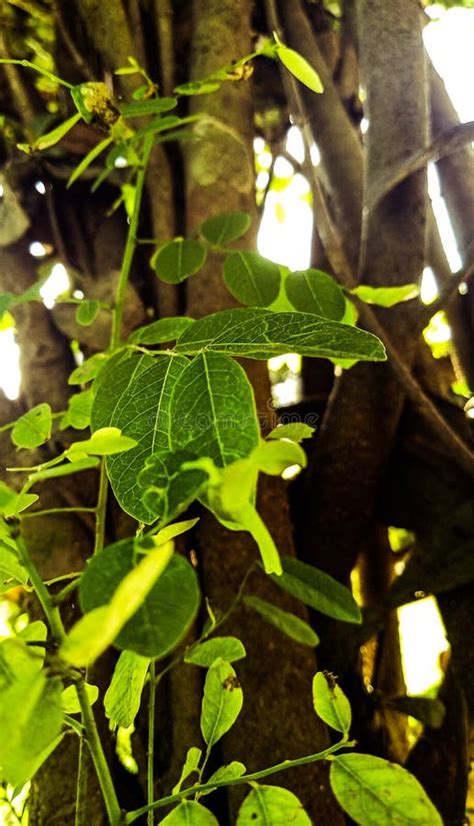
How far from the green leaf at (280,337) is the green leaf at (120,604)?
0.13 m

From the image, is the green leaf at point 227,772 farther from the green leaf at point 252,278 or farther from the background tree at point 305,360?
the green leaf at point 252,278

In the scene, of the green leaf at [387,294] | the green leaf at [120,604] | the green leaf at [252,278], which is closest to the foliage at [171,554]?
the green leaf at [120,604]

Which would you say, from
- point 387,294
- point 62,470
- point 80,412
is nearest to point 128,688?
point 62,470

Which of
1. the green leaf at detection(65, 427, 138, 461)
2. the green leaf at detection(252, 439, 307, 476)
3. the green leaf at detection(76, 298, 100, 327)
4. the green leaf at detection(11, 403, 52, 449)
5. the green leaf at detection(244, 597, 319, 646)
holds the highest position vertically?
→ the green leaf at detection(76, 298, 100, 327)

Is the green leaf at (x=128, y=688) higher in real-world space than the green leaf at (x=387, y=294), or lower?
lower

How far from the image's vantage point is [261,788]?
39 cm

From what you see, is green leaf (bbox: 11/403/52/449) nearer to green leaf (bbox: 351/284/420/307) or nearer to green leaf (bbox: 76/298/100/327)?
green leaf (bbox: 76/298/100/327)

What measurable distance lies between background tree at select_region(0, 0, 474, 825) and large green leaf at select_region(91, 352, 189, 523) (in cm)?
40

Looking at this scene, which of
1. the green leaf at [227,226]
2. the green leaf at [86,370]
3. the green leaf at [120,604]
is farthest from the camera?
the green leaf at [227,226]

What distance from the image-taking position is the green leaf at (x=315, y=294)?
24.1 inches

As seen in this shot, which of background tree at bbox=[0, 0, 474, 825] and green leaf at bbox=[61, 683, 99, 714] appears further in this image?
background tree at bbox=[0, 0, 474, 825]

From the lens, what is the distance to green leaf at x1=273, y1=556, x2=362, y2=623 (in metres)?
0.43

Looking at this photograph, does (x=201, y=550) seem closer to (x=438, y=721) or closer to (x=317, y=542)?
(x=317, y=542)

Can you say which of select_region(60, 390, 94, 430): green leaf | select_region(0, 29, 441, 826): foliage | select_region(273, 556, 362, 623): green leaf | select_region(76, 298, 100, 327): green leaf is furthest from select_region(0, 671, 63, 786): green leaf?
select_region(76, 298, 100, 327): green leaf
